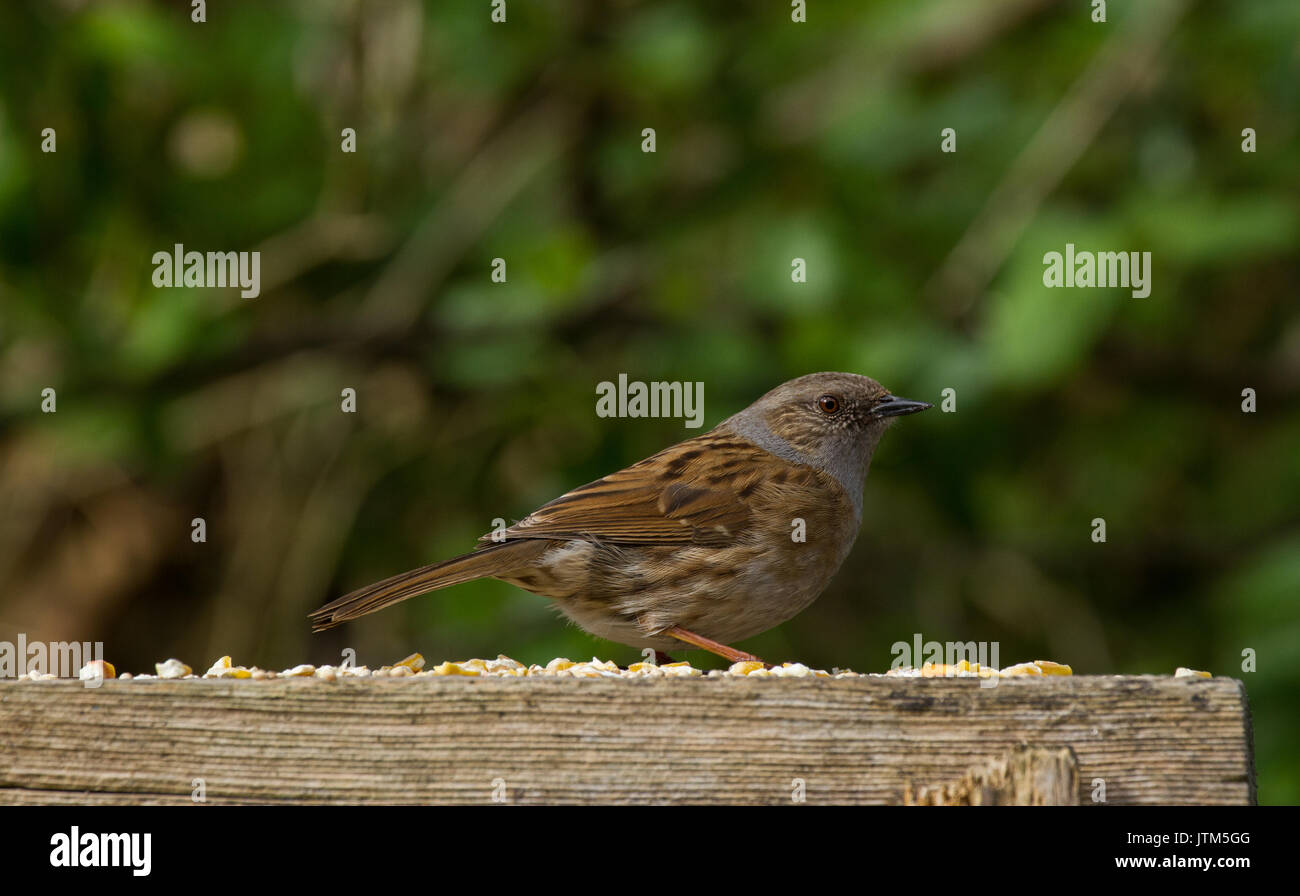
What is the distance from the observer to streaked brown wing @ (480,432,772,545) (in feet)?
14.6

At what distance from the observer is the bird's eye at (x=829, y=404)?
5.27m

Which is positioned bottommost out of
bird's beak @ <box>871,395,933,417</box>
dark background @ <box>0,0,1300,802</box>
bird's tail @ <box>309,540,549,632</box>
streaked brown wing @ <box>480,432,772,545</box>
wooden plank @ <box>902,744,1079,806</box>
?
wooden plank @ <box>902,744,1079,806</box>

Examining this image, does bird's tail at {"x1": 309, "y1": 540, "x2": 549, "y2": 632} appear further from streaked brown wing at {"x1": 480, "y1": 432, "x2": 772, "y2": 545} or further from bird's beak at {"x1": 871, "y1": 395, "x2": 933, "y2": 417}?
bird's beak at {"x1": 871, "y1": 395, "x2": 933, "y2": 417}

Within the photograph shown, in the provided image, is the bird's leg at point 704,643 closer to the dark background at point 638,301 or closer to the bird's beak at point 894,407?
the bird's beak at point 894,407

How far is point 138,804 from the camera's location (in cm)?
270

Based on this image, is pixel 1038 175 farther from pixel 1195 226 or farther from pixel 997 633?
pixel 997 633

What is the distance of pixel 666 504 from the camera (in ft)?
15.2

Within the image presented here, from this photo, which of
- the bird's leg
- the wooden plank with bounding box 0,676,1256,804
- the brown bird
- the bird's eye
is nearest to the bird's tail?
the brown bird

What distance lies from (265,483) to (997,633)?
12.7ft

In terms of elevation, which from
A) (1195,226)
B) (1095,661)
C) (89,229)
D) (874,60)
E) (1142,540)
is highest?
(874,60)

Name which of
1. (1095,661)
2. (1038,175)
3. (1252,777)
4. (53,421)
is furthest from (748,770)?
(1095,661)

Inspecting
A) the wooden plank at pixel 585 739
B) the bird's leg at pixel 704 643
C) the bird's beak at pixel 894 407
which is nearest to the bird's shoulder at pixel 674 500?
the bird's leg at pixel 704 643

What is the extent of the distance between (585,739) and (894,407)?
263cm

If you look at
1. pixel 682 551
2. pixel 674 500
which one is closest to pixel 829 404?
pixel 674 500
